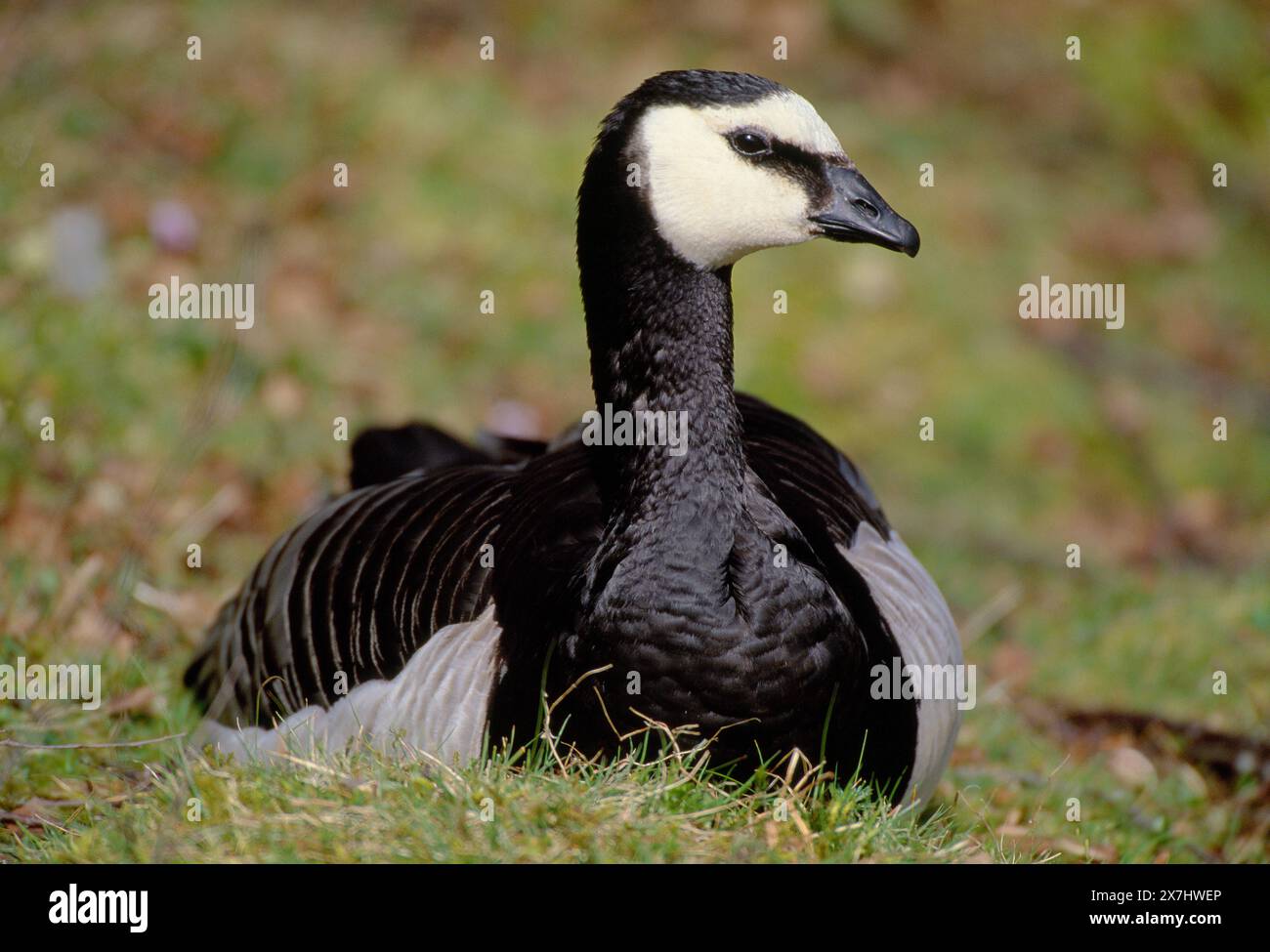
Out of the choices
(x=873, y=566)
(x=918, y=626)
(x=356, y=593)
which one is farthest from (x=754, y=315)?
(x=356, y=593)

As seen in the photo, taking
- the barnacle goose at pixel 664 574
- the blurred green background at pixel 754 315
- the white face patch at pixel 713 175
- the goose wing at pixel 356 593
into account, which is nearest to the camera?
the barnacle goose at pixel 664 574

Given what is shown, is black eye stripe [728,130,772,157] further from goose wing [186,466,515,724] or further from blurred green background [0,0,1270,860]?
blurred green background [0,0,1270,860]

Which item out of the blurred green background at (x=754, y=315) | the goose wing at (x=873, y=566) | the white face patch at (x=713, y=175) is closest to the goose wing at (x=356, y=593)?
the blurred green background at (x=754, y=315)

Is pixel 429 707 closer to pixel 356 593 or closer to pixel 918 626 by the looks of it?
pixel 356 593

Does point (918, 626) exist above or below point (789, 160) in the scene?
below

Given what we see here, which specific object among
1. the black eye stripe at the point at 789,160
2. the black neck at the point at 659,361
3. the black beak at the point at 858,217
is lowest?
the black neck at the point at 659,361

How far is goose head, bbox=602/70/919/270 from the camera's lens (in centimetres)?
399

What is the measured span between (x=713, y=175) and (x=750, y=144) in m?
0.14

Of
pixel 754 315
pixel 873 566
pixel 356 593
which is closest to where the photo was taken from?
pixel 356 593

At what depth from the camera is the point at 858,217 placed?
4082 millimetres

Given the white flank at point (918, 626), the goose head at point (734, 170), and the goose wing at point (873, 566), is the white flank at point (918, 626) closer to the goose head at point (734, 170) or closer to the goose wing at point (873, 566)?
the goose wing at point (873, 566)

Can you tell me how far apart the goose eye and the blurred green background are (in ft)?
5.06

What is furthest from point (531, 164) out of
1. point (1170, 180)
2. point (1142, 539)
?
point (1170, 180)

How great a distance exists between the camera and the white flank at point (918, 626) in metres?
4.34
